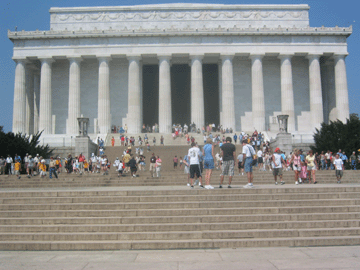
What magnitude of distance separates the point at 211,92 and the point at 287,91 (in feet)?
40.3

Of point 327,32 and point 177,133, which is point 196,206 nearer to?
point 177,133

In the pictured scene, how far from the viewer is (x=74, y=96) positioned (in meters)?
54.6

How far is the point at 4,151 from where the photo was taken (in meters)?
35.4

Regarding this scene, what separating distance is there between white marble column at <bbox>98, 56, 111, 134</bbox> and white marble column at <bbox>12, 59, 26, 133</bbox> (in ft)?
32.8

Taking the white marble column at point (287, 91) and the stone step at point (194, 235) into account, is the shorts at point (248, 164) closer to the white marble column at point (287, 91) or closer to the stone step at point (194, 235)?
the stone step at point (194, 235)

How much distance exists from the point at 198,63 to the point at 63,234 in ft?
146

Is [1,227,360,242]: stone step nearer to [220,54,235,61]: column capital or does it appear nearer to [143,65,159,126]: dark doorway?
[220,54,235,61]: column capital

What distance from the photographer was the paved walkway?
29.4ft

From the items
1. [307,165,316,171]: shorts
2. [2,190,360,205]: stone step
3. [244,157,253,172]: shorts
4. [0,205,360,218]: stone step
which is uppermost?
[244,157,253,172]: shorts

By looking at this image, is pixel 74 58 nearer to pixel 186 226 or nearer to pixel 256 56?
pixel 256 56

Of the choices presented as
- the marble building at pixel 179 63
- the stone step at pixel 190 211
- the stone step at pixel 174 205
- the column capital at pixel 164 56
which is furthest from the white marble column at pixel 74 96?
the stone step at pixel 190 211

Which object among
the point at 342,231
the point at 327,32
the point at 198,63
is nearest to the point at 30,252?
the point at 342,231

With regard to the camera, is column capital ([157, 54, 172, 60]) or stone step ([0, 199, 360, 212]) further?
column capital ([157, 54, 172, 60])

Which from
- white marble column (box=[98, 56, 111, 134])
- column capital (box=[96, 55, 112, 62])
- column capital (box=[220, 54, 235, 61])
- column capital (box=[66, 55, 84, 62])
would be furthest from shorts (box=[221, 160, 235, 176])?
column capital (box=[66, 55, 84, 62])
